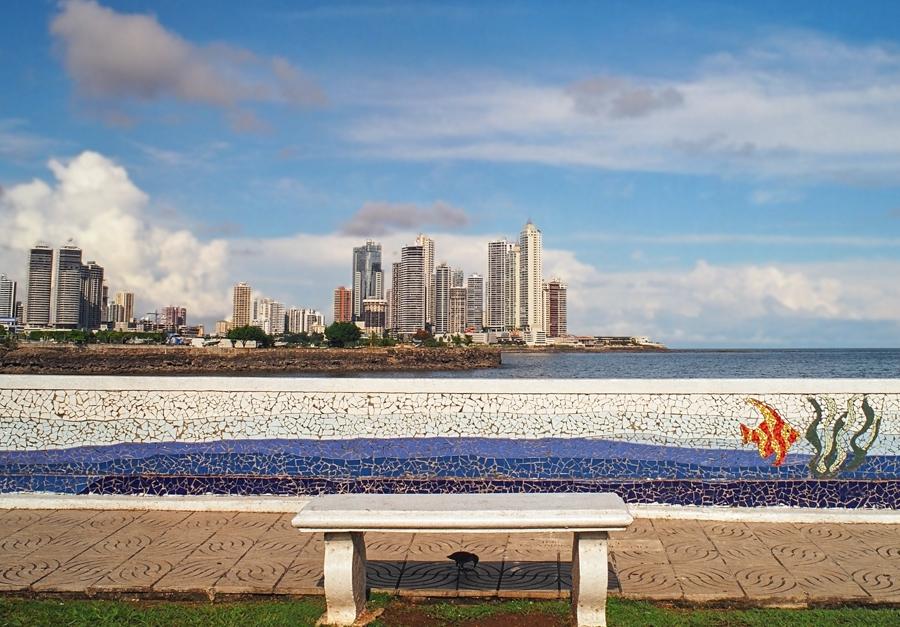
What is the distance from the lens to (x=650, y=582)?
388 cm

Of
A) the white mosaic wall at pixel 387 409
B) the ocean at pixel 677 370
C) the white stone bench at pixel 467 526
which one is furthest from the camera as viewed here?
the ocean at pixel 677 370

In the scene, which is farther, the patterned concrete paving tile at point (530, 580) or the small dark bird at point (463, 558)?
the small dark bird at point (463, 558)

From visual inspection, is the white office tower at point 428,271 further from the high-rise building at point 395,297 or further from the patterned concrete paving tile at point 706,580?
the patterned concrete paving tile at point 706,580

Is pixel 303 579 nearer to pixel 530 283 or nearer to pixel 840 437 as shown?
pixel 840 437

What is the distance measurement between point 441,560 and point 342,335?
70410 mm

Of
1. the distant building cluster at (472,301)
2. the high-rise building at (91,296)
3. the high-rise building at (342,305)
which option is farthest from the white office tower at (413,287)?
the high-rise building at (91,296)

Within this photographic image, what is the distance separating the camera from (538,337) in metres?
110

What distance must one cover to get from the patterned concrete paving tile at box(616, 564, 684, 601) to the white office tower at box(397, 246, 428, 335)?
315 ft

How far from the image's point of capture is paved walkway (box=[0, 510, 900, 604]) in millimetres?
3756

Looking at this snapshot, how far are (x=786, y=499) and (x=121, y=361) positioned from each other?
176 ft

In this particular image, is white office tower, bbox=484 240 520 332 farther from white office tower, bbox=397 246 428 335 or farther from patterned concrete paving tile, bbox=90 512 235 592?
patterned concrete paving tile, bbox=90 512 235 592

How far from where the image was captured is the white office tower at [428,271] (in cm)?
10200

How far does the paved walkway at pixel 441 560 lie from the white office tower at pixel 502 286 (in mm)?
104509

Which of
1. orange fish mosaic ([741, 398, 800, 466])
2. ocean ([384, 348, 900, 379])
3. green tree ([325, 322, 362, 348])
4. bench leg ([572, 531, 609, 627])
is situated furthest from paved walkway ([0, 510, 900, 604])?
green tree ([325, 322, 362, 348])
